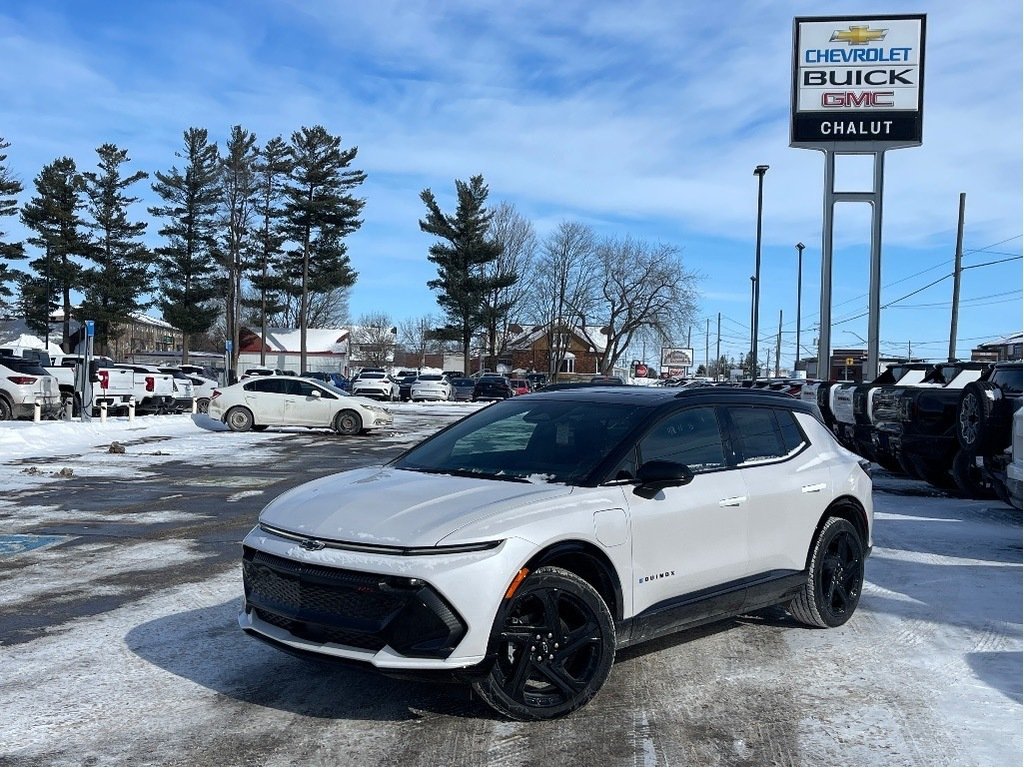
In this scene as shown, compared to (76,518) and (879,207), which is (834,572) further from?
(879,207)

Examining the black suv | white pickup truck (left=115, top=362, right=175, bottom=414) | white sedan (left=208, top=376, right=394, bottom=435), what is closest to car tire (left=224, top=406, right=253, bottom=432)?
white sedan (left=208, top=376, right=394, bottom=435)

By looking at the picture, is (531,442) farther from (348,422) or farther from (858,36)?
(858,36)

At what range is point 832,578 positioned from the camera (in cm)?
636

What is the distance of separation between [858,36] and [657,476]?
1113 inches

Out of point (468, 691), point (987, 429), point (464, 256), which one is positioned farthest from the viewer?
point (464, 256)

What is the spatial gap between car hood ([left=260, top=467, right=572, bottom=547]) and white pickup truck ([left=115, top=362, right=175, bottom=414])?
2399 cm

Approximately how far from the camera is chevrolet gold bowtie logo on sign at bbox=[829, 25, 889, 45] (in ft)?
94.4

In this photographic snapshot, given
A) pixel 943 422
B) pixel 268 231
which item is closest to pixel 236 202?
pixel 268 231

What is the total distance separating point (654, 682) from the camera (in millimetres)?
5207

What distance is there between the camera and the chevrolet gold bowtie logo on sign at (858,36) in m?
28.8

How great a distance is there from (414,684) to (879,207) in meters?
27.8

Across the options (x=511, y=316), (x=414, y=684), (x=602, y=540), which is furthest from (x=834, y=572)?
(x=511, y=316)

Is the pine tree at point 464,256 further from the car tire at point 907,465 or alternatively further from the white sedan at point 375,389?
the car tire at point 907,465

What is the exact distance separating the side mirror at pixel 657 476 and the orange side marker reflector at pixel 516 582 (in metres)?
0.90
